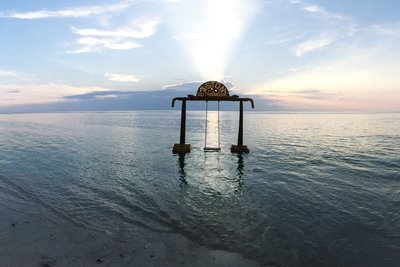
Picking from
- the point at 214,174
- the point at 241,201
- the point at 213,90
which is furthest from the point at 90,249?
the point at 213,90

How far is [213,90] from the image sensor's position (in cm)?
2953

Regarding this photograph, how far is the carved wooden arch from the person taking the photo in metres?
29.5

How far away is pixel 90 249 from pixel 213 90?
71.6ft

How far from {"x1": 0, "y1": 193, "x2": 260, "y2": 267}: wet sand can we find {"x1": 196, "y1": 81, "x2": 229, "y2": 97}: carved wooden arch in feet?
64.8

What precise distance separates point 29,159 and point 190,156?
1606 cm

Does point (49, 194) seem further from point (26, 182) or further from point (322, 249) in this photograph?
point (322, 249)

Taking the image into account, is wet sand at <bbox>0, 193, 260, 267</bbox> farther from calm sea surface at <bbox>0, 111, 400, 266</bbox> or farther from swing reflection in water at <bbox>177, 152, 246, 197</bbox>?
swing reflection in water at <bbox>177, 152, 246, 197</bbox>

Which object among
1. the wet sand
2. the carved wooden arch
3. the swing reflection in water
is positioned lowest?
the swing reflection in water

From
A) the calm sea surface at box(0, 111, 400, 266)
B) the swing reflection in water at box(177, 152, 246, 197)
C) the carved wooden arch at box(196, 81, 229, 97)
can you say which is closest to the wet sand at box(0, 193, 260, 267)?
the calm sea surface at box(0, 111, 400, 266)

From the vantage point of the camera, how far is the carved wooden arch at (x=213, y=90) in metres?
29.5

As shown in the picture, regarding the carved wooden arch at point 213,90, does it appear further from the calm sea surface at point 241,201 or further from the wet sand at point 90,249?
the wet sand at point 90,249

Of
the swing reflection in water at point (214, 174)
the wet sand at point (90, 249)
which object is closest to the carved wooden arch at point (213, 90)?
the swing reflection in water at point (214, 174)

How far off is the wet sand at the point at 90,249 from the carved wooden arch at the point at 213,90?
19.7 metres

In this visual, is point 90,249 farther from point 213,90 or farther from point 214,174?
point 213,90
